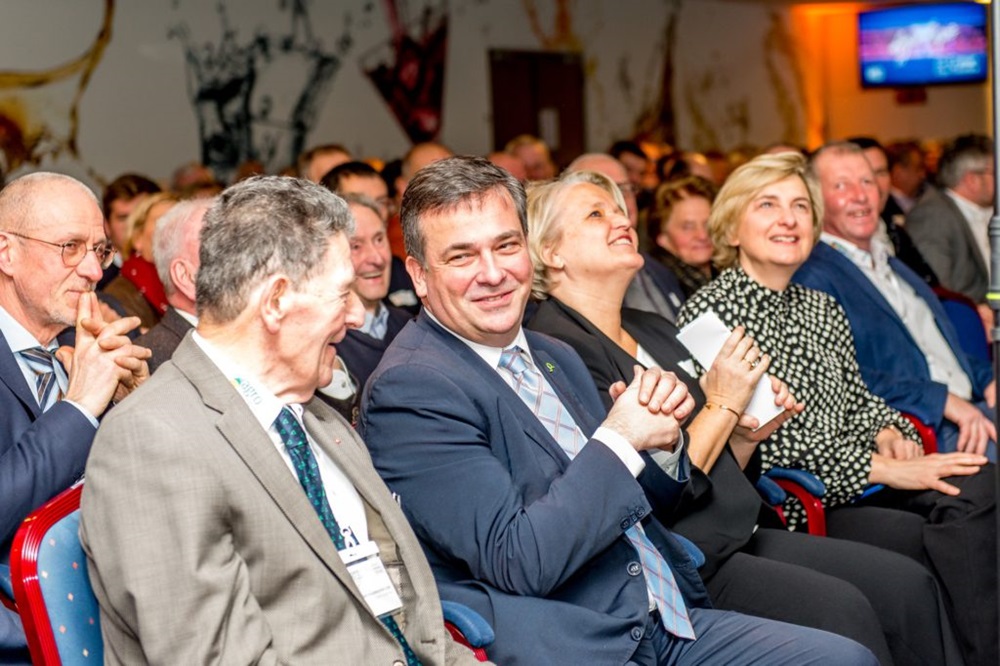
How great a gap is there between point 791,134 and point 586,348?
12.9m

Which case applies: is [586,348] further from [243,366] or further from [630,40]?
[630,40]

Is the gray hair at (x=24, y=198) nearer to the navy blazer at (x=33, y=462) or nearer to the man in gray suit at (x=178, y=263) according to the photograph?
the navy blazer at (x=33, y=462)

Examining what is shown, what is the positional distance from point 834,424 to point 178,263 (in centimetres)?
190

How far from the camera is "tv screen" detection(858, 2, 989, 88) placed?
1406 cm

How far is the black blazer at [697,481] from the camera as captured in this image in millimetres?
2881

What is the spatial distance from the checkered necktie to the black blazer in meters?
1.16

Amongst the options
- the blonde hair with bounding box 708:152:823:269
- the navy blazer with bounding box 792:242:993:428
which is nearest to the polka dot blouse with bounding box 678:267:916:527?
the blonde hair with bounding box 708:152:823:269

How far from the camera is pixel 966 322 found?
5.08 meters

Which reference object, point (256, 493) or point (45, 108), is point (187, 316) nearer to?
point (256, 493)

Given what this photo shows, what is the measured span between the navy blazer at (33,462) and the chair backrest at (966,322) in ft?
12.6

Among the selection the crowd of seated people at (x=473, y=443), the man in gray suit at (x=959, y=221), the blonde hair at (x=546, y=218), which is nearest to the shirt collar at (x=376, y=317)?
the crowd of seated people at (x=473, y=443)


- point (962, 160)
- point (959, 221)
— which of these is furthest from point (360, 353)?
point (962, 160)

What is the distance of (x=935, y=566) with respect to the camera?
134 inches

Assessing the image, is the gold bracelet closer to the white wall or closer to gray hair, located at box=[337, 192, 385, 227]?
gray hair, located at box=[337, 192, 385, 227]
